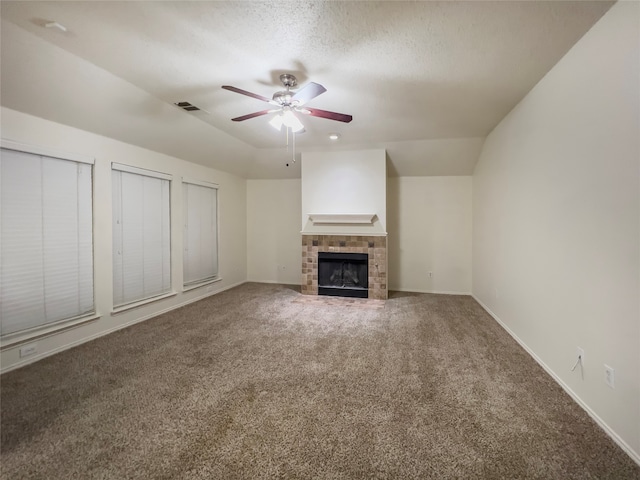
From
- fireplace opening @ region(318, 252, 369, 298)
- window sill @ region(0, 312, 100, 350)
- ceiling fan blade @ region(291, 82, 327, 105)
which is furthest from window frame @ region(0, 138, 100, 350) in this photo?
fireplace opening @ region(318, 252, 369, 298)

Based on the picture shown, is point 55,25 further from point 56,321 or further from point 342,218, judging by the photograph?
point 342,218

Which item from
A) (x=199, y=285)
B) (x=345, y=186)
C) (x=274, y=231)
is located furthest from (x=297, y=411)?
(x=274, y=231)

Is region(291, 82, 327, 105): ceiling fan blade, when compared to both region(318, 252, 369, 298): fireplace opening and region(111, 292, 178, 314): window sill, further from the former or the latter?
region(111, 292, 178, 314): window sill

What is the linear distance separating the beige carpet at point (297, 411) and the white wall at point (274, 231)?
2.99m

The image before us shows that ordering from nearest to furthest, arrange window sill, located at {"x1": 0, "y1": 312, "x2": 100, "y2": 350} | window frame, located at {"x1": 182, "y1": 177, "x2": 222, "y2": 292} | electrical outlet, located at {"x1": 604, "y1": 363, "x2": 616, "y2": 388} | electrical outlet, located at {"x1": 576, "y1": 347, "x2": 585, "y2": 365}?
electrical outlet, located at {"x1": 604, "y1": 363, "x2": 616, "y2": 388} < electrical outlet, located at {"x1": 576, "y1": 347, "x2": 585, "y2": 365} < window sill, located at {"x1": 0, "y1": 312, "x2": 100, "y2": 350} < window frame, located at {"x1": 182, "y1": 177, "x2": 222, "y2": 292}

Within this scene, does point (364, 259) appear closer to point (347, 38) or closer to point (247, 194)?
point (247, 194)

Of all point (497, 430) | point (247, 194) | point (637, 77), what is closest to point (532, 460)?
point (497, 430)

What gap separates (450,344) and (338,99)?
2996 millimetres

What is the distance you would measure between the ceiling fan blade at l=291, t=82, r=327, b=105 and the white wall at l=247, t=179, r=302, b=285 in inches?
146

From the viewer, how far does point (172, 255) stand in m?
4.43

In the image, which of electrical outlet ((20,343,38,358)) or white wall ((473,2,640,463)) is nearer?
white wall ((473,2,640,463))

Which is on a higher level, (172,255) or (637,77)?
(637,77)

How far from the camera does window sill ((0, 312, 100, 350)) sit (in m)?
2.57

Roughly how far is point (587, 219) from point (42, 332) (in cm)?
487
